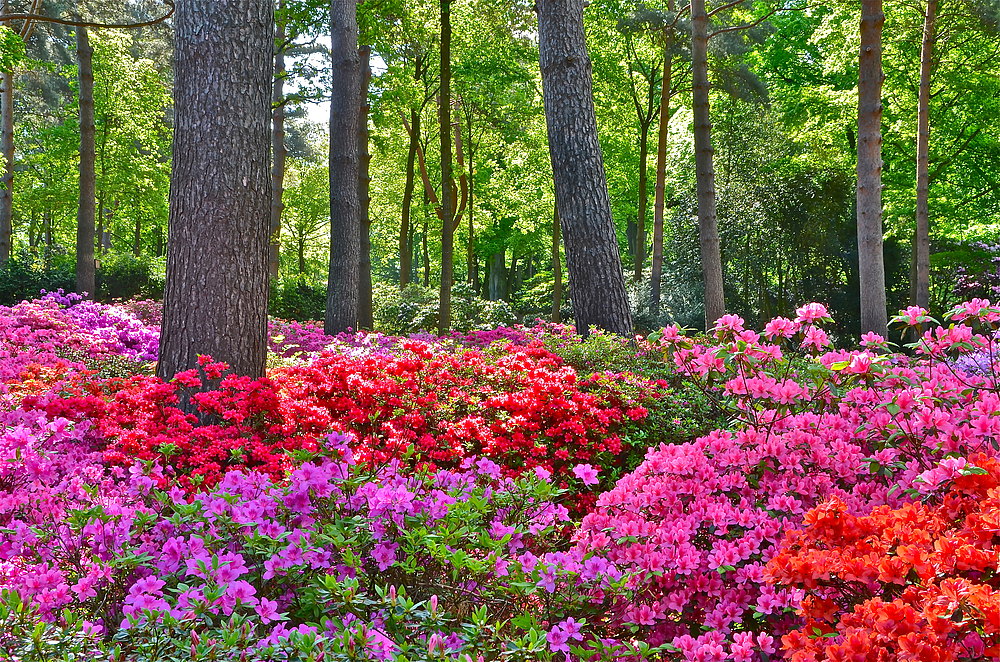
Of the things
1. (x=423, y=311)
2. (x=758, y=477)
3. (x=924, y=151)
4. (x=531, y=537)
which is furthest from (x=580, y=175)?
(x=423, y=311)

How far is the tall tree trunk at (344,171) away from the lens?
10.8 meters

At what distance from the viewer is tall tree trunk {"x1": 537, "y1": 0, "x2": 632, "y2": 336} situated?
7508 millimetres

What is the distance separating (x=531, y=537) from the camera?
2.77 metres

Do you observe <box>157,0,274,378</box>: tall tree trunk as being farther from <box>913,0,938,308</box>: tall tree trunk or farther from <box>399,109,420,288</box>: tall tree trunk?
<box>913,0,938,308</box>: tall tree trunk

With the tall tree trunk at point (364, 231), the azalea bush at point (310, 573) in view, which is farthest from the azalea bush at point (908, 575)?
the tall tree trunk at point (364, 231)

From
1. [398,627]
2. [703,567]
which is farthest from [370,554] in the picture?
[703,567]

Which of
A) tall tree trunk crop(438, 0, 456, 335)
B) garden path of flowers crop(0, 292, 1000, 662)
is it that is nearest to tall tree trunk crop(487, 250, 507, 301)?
tall tree trunk crop(438, 0, 456, 335)

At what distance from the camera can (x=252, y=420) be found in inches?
177

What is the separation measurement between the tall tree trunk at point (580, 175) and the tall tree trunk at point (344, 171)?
4288 millimetres

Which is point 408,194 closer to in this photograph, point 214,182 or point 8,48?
point 8,48

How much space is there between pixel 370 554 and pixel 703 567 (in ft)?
3.62

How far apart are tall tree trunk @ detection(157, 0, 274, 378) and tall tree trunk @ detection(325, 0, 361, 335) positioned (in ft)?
18.9

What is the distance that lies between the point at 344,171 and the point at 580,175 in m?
4.78

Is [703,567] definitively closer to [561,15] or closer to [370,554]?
[370,554]
